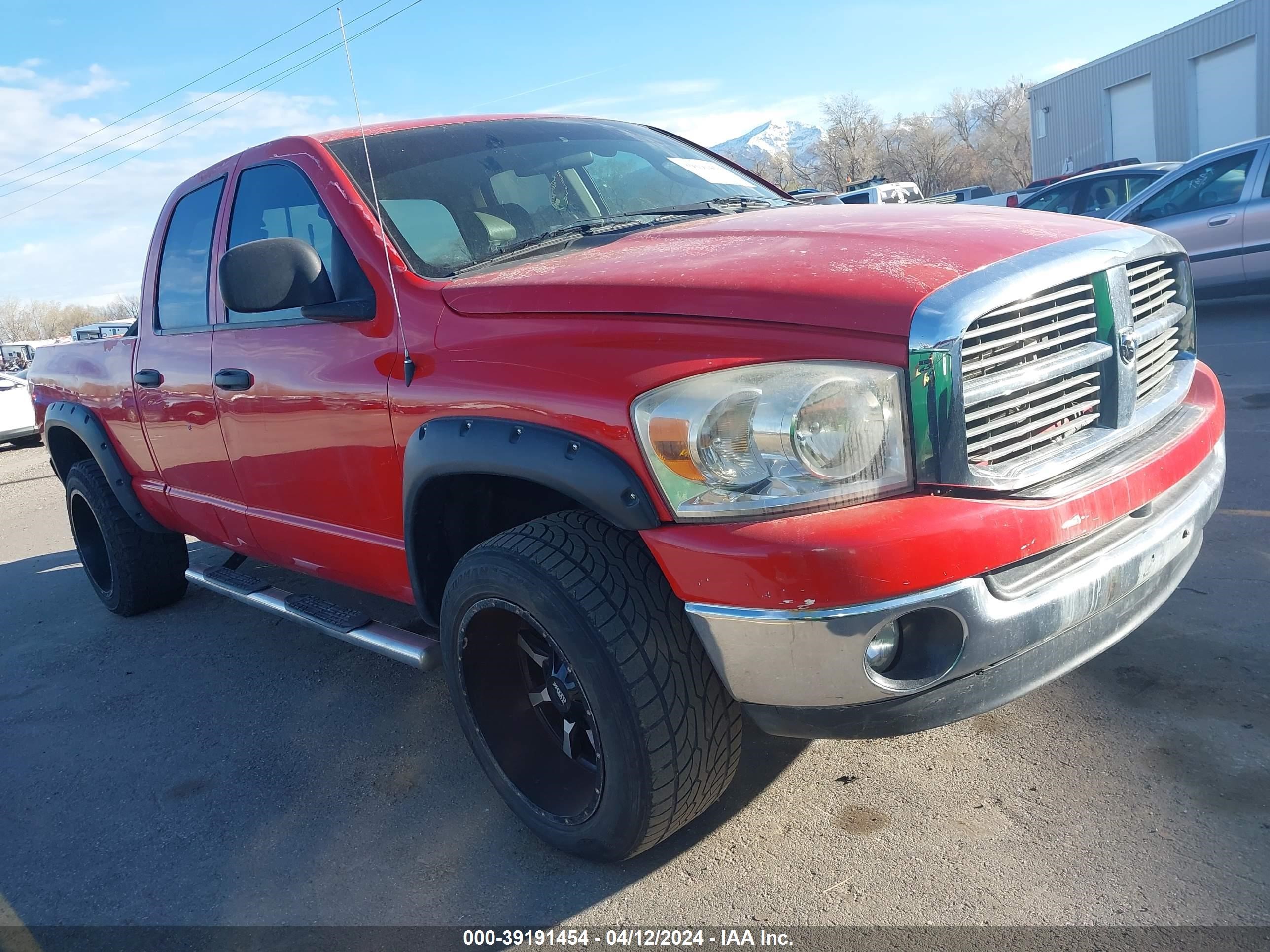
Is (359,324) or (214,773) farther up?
(359,324)

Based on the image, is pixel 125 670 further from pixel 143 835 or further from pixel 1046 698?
pixel 1046 698

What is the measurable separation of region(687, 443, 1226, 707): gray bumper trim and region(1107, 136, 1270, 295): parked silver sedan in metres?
7.73

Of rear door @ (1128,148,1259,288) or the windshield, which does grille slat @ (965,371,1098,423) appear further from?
rear door @ (1128,148,1259,288)

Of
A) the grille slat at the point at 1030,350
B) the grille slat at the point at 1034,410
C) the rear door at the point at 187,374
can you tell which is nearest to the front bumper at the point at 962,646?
the grille slat at the point at 1034,410

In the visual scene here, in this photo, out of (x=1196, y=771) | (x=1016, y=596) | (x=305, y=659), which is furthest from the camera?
(x=305, y=659)

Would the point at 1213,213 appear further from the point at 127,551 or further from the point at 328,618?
the point at 127,551

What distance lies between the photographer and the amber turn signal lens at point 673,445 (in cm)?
203

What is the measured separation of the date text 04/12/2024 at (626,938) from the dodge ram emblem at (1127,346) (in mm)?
1511

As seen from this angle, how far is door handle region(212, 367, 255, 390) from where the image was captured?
11.0 ft

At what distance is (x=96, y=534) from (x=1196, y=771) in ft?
16.8

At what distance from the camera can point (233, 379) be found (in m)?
3.42

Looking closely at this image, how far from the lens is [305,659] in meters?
4.23

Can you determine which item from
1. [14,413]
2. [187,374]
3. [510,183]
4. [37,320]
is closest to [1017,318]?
[510,183]

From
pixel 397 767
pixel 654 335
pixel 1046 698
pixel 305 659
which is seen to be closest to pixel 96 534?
pixel 305 659
